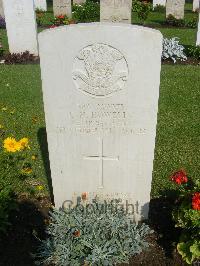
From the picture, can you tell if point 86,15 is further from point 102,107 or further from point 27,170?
point 102,107

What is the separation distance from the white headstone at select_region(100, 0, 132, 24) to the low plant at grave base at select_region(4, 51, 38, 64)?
3.14 m

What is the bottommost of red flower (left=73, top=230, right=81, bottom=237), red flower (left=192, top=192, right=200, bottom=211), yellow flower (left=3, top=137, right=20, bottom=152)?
red flower (left=73, top=230, right=81, bottom=237)

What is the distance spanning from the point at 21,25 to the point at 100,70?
788 cm

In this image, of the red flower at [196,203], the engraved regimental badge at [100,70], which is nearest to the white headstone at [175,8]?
the engraved regimental badge at [100,70]

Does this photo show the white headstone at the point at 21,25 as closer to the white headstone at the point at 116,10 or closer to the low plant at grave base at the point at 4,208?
the white headstone at the point at 116,10

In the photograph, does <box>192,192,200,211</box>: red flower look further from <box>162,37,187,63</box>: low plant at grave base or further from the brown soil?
<box>162,37,187,63</box>: low plant at grave base

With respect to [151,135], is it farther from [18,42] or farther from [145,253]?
[18,42]

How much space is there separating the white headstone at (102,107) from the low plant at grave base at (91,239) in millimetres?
331

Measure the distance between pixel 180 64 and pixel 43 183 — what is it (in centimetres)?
660

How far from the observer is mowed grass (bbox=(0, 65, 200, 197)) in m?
5.14

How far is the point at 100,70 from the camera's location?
3166 mm

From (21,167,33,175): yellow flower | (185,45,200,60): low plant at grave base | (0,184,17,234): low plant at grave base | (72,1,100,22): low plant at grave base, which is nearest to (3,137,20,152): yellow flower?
(21,167,33,175): yellow flower

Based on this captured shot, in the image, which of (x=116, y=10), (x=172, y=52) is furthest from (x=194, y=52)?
(x=116, y=10)

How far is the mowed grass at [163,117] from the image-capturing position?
202 inches
